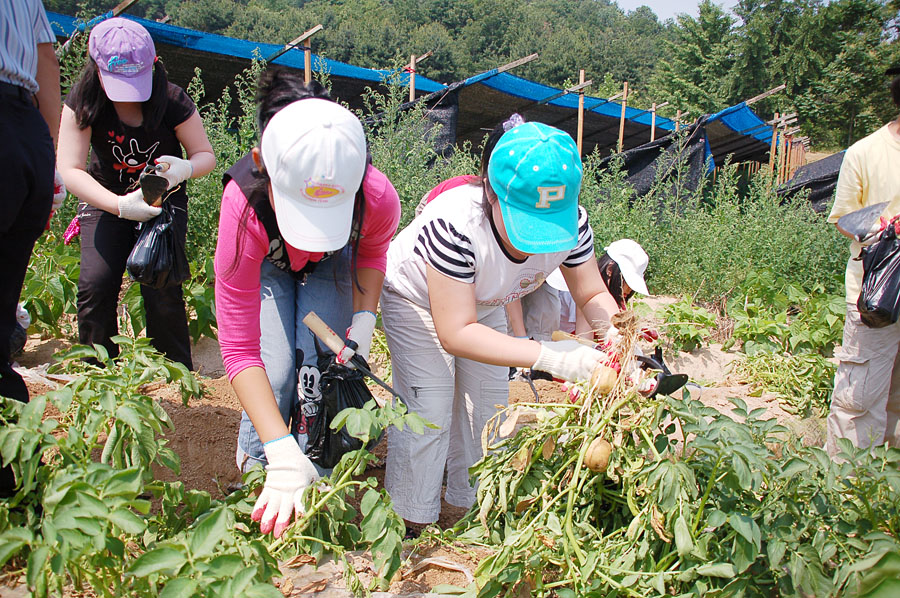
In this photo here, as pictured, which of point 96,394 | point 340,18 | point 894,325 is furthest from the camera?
point 340,18

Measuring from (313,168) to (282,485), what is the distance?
729 mm

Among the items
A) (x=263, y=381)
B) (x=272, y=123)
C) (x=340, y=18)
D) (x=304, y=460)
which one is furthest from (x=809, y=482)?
(x=340, y=18)

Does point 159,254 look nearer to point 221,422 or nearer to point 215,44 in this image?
point 221,422

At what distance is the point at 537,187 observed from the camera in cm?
162

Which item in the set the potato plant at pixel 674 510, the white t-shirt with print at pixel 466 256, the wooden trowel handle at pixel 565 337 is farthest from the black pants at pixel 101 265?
the potato plant at pixel 674 510

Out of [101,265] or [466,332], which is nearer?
[466,332]

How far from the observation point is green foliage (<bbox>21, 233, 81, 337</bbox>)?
3.24 metres

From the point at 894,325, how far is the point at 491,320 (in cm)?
159

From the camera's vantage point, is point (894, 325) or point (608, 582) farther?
point (894, 325)

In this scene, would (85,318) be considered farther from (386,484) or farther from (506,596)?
(506,596)

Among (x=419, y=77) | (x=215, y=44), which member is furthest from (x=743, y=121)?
(x=215, y=44)

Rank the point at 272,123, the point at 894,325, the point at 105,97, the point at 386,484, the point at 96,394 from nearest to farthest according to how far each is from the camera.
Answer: the point at 96,394
the point at 272,123
the point at 386,484
the point at 105,97
the point at 894,325

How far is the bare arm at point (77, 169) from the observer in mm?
2316

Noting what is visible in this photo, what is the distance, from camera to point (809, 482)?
4.42 feet
